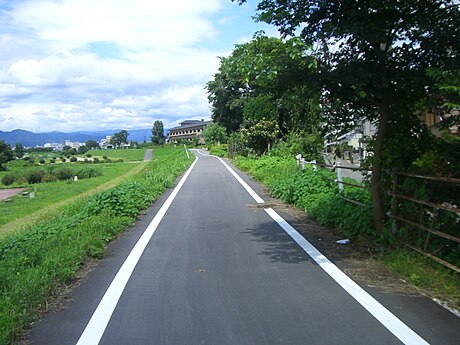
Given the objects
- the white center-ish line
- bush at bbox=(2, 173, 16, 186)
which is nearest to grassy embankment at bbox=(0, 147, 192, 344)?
the white center-ish line

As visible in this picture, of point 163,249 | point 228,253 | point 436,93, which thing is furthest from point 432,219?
point 163,249

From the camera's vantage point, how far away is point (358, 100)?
746 centimetres

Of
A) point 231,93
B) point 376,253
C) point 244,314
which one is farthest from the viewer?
point 231,93

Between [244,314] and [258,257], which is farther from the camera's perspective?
[258,257]

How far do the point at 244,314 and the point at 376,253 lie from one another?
3.17 meters

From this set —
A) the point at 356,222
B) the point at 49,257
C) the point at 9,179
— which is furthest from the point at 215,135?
the point at 49,257

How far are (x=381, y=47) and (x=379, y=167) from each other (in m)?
1.96

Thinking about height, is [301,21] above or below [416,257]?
above

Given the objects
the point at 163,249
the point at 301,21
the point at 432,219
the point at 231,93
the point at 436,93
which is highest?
the point at 231,93

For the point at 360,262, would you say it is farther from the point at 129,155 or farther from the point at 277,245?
the point at 129,155

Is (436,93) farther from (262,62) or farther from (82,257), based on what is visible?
(82,257)

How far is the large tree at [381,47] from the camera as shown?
6.24m

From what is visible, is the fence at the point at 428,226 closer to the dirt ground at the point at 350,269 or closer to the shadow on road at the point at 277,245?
the dirt ground at the point at 350,269

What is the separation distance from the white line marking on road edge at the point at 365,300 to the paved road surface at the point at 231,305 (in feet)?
0.05
